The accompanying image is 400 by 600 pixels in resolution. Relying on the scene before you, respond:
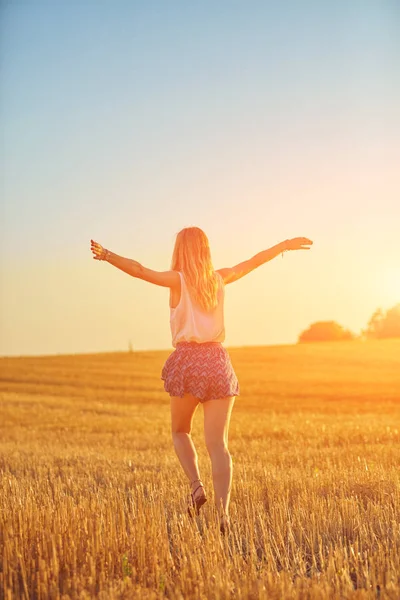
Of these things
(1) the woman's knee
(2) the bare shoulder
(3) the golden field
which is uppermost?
(2) the bare shoulder

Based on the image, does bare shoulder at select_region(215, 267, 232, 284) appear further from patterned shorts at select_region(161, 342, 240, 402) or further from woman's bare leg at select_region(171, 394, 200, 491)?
woman's bare leg at select_region(171, 394, 200, 491)

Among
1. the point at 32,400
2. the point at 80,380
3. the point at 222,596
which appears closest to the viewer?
the point at 222,596

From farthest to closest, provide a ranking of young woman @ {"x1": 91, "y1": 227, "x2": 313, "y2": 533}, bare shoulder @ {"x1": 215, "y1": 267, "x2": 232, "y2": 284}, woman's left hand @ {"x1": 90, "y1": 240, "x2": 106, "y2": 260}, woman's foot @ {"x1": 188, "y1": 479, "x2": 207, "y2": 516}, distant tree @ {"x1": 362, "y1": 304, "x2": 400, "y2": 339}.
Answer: distant tree @ {"x1": 362, "y1": 304, "x2": 400, "y2": 339}, bare shoulder @ {"x1": 215, "y1": 267, "x2": 232, "y2": 284}, woman's foot @ {"x1": 188, "y1": 479, "x2": 207, "y2": 516}, young woman @ {"x1": 91, "y1": 227, "x2": 313, "y2": 533}, woman's left hand @ {"x1": 90, "y1": 240, "x2": 106, "y2": 260}

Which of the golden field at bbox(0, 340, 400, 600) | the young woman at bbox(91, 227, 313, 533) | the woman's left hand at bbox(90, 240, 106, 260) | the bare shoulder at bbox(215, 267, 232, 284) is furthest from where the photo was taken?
the bare shoulder at bbox(215, 267, 232, 284)

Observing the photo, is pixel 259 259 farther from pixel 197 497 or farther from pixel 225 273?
pixel 197 497

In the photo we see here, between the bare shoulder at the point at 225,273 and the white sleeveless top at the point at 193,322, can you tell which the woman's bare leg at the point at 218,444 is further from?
the bare shoulder at the point at 225,273

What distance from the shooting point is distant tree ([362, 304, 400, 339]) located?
73.2 meters

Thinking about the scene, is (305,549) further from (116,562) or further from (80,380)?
(80,380)

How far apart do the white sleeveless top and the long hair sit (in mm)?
54

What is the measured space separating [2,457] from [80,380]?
95.5 feet

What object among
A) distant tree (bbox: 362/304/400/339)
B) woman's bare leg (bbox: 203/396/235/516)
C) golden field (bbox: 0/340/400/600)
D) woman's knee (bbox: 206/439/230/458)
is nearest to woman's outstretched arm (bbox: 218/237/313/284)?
woman's bare leg (bbox: 203/396/235/516)

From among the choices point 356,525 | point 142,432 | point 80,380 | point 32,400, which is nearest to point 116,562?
point 356,525

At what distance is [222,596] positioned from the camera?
4.62m

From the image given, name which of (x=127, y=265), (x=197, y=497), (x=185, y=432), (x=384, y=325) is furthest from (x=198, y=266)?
(x=384, y=325)
